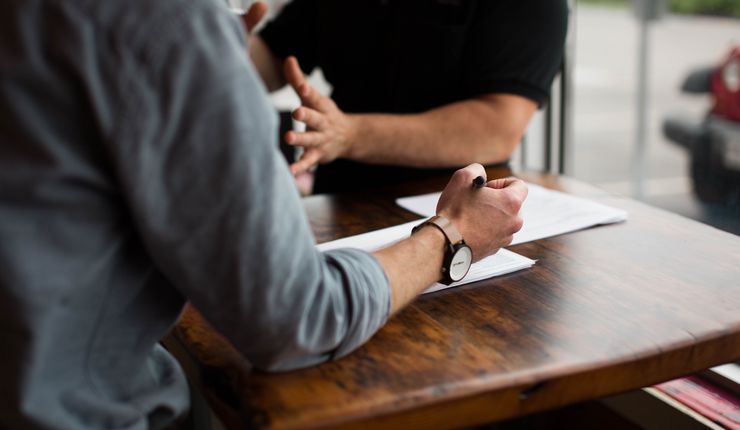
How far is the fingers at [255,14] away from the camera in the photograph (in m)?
1.43

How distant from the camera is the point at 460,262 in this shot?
0.95 metres

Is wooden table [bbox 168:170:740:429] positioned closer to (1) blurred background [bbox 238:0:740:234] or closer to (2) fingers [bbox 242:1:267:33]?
(1) blurred background [bbox 238:0:740:234]

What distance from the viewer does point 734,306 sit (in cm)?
95

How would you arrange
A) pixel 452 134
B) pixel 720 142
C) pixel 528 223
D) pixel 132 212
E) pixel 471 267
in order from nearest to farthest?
1. pixel 132 212
2. pixel 471 267
3. pixel 528 223
4. pixel 452 134
5. pixel 720 142

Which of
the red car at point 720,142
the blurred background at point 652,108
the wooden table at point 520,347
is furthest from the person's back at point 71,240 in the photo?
the red car at point 720,142

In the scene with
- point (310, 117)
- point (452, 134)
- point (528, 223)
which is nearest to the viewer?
point (528, 223)

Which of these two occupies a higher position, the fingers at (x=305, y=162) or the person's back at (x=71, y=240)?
the person's back at (x=71, y=240)

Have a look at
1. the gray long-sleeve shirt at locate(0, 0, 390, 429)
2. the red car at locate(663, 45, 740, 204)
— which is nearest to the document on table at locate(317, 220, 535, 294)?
the gray long-sleeve shirt at locate(0, 0, 390, 429)

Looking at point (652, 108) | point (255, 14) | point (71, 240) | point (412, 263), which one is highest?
point (255, 14)

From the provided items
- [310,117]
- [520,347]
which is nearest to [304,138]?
[310,117]

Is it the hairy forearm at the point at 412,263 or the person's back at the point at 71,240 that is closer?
the person's back at the point at 71,240

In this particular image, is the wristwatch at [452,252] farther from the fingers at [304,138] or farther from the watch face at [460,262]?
the fingers at [304,138]

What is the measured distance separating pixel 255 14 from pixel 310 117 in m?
0.25

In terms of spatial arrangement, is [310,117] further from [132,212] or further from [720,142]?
[720,142]
